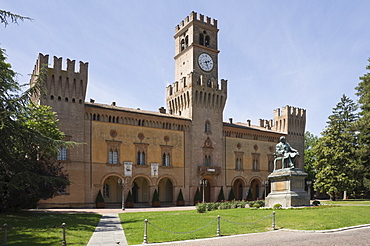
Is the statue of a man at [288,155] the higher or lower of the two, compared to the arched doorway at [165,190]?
higher

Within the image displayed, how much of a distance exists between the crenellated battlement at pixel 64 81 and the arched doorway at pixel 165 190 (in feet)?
54.7

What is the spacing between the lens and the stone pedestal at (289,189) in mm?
30703

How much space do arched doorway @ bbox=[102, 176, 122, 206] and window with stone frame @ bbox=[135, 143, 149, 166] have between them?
3.82 m

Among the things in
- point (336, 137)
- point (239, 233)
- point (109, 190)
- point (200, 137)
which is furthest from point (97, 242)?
point (336, 137)

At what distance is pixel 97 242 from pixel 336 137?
4827 cm

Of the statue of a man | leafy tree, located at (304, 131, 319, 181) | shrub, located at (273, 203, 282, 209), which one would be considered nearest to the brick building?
leafy tree, located at (304, 131, 319, 181)

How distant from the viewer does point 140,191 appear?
167ft

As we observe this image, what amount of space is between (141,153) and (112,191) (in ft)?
21.4

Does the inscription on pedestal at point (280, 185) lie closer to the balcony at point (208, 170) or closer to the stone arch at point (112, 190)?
the balcony at point (208, 170)

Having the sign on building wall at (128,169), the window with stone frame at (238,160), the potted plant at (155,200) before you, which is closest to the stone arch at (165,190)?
the potted plant at (155,200)

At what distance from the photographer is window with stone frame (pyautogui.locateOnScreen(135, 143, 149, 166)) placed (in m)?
47.0

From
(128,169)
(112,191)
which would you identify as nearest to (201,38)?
(128,169)

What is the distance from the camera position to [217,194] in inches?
2110

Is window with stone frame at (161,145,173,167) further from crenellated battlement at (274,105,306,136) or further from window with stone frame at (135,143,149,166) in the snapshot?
crenellated battlement at (274,105,306,136)
